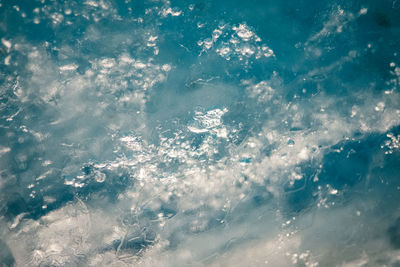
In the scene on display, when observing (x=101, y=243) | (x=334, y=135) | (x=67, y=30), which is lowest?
(x=101, y=243)

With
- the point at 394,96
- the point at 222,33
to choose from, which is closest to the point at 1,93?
the point at 222,33

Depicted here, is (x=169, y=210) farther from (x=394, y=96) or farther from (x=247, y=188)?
(x=394, y=96)

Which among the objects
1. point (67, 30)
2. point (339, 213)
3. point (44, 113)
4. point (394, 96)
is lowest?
point (339, 213)

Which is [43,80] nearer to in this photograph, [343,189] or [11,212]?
[11,212]

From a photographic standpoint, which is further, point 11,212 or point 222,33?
point 222,33

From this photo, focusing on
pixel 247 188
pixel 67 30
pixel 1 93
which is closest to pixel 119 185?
pixel 247 188

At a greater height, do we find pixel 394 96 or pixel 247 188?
pixel 394 96
